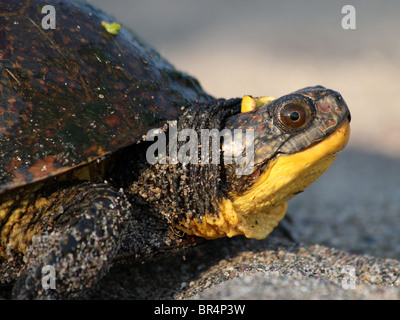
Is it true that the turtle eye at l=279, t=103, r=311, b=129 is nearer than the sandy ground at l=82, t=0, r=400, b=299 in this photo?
Yes

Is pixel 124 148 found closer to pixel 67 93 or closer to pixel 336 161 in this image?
pixel 67 93

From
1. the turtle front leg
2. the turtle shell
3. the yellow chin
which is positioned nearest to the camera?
the turtle front leg

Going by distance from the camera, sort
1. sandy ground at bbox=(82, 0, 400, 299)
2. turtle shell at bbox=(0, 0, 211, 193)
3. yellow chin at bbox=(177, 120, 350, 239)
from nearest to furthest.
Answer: turtle shell at bbox=(0, 0, 211, 193) → yellow chin at bbox=(177, 120, 350, 239) → sandy ground at bbox=(82, 0, 400, 299)

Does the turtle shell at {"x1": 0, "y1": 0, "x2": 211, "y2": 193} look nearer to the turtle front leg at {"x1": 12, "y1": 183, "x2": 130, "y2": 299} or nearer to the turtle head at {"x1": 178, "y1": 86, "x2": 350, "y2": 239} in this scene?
the turtle front leg at {"x1": 12, "y1": 183, "x2": 130, "y2": 299}

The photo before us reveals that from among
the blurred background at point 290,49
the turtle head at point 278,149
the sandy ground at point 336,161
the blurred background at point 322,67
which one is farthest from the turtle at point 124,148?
the blurred background at point 290,49

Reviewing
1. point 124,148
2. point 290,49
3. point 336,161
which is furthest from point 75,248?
point 290,49

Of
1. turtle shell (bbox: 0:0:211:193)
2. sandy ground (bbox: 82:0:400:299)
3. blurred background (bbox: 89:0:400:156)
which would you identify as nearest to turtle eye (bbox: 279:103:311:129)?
turtle shell (bbox: 0:0:211:193)

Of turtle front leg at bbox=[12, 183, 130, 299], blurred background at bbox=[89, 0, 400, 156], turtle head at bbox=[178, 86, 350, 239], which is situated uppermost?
blurred background at bbox=[89, 0, 400, 156]

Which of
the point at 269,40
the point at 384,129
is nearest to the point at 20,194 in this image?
the point at 384,129
